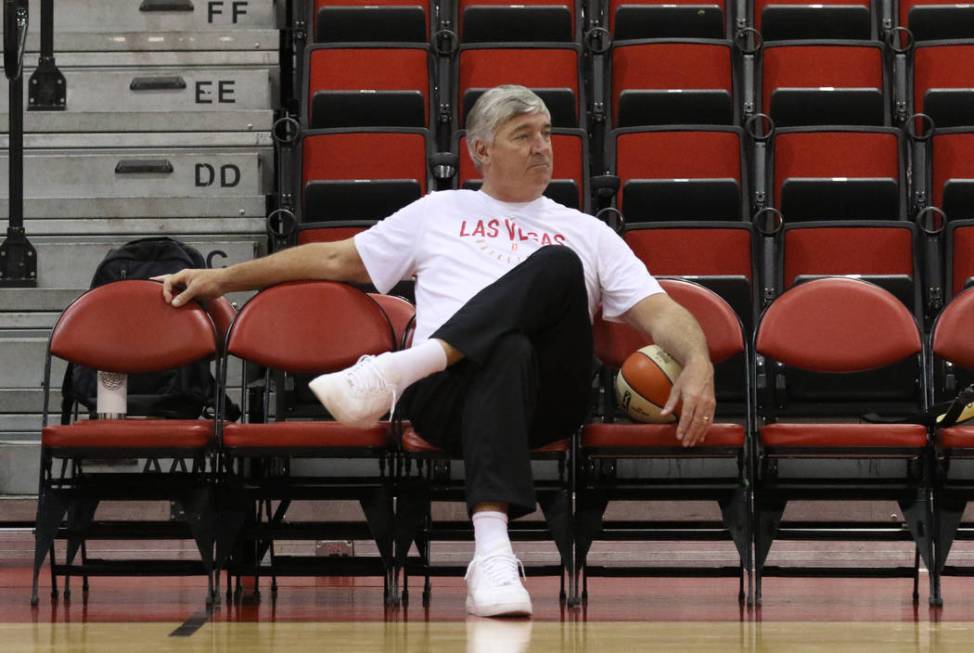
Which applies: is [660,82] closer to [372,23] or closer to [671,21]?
[671,21]

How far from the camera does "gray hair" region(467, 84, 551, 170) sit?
2627 millimetres

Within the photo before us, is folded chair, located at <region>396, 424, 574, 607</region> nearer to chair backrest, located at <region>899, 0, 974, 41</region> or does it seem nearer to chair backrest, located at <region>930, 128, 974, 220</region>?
chair backrest, located at <region>930, 128, 974, 220</region>

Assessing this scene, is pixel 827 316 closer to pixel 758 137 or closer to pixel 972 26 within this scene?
pixel 758 137

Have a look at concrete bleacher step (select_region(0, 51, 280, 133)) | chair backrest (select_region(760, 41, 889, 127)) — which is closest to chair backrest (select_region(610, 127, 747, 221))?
chair backrest (select_region(760, 41, 889, 127))

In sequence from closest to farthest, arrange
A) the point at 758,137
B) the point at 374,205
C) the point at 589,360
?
the point at 589,360
the point at 374,205
the point at 758,137

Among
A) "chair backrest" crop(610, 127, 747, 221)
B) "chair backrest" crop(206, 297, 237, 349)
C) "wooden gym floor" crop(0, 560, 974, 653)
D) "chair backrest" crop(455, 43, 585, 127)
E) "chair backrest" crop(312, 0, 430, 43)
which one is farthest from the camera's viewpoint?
"chair backrest" crop(312, 0, 430, 43)

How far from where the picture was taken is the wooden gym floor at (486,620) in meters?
1.85

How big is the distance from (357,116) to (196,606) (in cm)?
212

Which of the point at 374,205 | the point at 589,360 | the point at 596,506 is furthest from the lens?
the point at 374,205

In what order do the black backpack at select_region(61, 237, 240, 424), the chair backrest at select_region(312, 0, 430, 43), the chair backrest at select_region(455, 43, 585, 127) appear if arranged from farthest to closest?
the chair backrest at select_region(312, 0, 430, 43), the chair backrest at select_region(455, 43, 585, 127), the black backpack at select_region(61, 237, 240, 424)

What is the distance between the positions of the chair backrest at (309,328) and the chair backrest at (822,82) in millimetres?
2078

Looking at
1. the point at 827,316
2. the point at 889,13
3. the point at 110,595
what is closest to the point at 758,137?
the point at 889,13

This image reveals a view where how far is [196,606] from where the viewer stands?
2.55 meters

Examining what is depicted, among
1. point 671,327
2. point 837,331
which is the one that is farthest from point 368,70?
point 671,327
